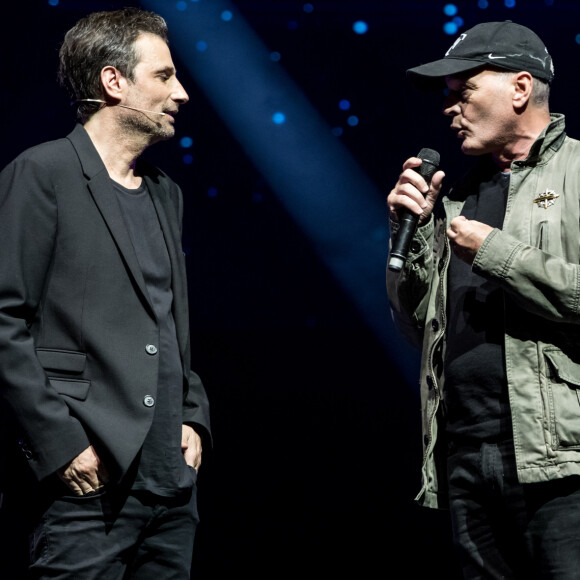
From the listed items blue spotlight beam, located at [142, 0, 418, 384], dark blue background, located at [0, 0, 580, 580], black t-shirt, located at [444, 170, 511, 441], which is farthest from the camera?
blue spotlight beam, located at [142, 0, 418, 384]

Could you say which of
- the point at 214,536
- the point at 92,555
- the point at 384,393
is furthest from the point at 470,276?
the point at 214,536

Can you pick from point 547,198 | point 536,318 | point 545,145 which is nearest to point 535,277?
point 536,318

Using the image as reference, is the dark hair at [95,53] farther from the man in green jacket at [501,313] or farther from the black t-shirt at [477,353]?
the black t-shirt at [477,353]

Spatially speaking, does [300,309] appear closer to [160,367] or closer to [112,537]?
[160,367]

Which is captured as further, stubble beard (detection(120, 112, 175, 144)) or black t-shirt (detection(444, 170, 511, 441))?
stubble beard (detection(120, 112, 175, 144))

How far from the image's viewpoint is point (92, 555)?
1567 mm

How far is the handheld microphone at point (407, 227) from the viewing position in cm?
175

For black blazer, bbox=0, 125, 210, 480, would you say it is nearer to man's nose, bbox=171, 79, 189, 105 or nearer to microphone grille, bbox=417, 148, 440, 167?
man's nose, bbox=171, 79, 189, 105

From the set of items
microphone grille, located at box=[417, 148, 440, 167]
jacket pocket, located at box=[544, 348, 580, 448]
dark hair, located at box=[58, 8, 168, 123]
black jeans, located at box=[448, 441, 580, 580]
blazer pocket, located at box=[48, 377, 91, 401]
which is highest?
dark hair, located at box=[58, 8, 168, 123]

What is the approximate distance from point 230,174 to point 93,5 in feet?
2.69

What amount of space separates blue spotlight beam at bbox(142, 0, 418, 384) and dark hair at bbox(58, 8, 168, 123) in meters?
1.34

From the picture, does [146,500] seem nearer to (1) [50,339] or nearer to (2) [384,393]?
(1) [50,339]

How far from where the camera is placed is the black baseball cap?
193 cm

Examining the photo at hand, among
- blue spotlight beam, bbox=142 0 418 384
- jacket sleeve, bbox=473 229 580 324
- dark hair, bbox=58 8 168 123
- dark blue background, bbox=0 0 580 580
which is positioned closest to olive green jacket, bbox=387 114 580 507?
jacket sleeve, bbox=473 229 580 324
